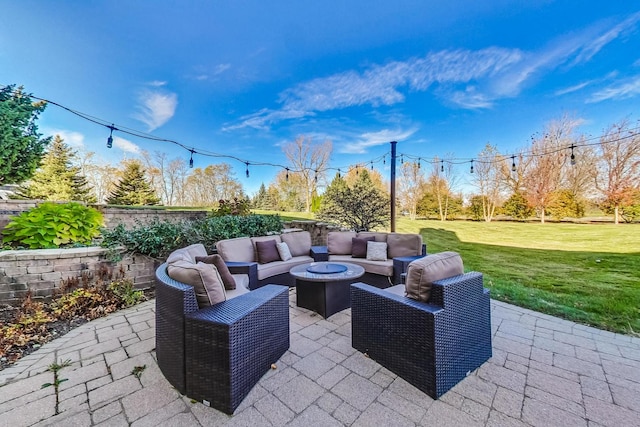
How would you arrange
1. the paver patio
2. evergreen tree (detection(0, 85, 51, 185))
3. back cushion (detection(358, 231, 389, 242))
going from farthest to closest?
evergreen tree (detection(0, 85, 51, 185)) → back cushion (detection(358, 231, 389, 242)) → the paver patio

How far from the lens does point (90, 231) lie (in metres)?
4.35

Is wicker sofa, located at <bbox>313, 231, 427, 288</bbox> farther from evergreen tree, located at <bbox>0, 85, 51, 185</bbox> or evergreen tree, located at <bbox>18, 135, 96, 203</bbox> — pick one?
evergreen tree, located at <bbox>18, 135, 96, 203</bbox>

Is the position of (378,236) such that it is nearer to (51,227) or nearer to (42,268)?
(42,268)

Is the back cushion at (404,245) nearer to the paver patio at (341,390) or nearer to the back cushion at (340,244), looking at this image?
the back cushion at (340,244)

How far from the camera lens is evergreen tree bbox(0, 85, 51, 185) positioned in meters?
7.05


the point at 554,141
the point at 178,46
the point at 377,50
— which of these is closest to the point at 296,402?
the point at 377,50

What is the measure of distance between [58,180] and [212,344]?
17.7 m

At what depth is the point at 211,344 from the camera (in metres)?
1.59

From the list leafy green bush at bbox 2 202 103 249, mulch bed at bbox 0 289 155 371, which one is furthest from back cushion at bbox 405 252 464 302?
leafy green bush at bbox 2 202 103 249

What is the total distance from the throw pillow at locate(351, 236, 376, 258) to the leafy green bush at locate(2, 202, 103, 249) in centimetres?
466

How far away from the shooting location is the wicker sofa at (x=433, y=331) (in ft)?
5.68

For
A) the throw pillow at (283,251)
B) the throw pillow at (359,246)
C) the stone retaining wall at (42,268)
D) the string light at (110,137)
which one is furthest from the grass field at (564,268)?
the string light at (110,137)

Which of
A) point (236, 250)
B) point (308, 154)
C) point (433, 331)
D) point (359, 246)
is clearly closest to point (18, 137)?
point (236, 250)

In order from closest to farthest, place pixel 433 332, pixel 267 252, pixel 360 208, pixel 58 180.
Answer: pixel 433 332
pixel 267 252
pixel 360 208
pixel 58 180
